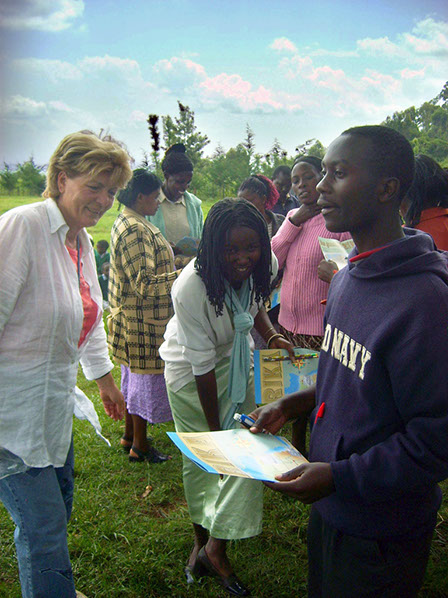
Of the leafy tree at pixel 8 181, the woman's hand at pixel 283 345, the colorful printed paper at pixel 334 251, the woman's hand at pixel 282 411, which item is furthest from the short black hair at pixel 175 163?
the leafy tree at pixel 8 181

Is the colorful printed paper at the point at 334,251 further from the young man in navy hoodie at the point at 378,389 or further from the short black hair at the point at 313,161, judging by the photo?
the young man in navy hoodie at the point at 378,389

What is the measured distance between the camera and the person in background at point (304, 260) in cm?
321

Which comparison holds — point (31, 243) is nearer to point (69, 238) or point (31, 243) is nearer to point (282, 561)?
point (69, 238)

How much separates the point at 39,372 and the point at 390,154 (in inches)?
55.5

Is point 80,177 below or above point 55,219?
above

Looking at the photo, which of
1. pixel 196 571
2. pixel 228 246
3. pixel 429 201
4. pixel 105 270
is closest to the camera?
pixel 228 246

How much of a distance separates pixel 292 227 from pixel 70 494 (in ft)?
6.98

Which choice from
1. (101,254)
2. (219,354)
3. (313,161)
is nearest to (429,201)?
(313,161)

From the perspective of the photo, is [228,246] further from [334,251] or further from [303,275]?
[303,275]

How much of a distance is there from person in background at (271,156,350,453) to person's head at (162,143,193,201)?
114 cm

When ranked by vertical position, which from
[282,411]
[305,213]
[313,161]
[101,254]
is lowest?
[101,254]

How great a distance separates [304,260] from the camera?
3.24 metres

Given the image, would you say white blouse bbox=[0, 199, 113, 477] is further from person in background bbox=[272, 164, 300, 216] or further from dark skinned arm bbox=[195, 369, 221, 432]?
person in background bbox=[272, 164, 300, 216]

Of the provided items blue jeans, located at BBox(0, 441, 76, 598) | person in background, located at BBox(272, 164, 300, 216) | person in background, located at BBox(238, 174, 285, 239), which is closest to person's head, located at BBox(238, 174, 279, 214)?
person in background, located at BBox(238, 174, 285, 239)
